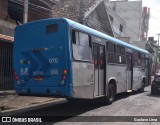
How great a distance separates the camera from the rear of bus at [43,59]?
9.95 metres

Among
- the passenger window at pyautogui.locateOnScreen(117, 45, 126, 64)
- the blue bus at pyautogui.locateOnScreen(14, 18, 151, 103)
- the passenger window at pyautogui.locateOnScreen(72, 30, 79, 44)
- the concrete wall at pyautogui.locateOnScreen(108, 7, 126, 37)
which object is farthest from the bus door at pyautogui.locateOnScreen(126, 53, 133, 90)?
the concrete wall at pyautogui.locateOnScreen(108, 7, 126, 37)

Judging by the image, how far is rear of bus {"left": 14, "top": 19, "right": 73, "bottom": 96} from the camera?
9945mm

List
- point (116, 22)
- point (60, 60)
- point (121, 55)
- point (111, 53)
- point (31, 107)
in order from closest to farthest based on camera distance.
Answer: point (60, 60) < point (31, 107) < point (111, 53) < point (121, 55) < point (116, 22)

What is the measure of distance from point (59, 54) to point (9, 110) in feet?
10.7

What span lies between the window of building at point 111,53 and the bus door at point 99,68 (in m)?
0.61

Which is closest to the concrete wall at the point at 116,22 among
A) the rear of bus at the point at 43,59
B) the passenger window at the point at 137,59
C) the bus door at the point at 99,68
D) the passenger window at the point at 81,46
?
the passenger window at the point at 137,59

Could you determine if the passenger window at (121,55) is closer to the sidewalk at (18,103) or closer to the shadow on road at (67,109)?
the shadow on road at (67,109)

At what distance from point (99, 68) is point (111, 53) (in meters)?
1.58

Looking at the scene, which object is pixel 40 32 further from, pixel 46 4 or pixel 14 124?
pixel 46 4

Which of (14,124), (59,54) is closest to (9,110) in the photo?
(14,124)

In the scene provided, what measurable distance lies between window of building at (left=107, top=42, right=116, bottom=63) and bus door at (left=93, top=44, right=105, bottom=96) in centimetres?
61

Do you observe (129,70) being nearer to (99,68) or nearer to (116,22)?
(99,68)

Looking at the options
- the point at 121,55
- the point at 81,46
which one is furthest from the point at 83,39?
the point at 121,55

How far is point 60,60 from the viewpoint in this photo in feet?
32.9
